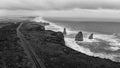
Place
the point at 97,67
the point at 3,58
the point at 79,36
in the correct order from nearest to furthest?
1. the point at 97,67
2. the point at 3,58
3. the point at 79,36

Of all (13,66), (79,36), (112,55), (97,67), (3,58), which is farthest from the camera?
(79,36)

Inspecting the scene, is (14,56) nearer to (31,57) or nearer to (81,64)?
(31,57)

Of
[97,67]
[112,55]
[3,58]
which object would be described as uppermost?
[3,58]

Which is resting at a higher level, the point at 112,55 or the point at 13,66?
the point at 13,66

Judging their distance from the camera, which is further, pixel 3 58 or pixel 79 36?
pixel 79 36

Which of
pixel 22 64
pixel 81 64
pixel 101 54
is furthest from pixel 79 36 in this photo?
pixel 22 64

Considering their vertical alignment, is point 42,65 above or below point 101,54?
above

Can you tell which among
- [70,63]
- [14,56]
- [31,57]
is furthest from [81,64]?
[14,56]

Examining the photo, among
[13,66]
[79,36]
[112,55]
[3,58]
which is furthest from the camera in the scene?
[79,36]

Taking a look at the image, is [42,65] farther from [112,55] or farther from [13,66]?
[112,55]
